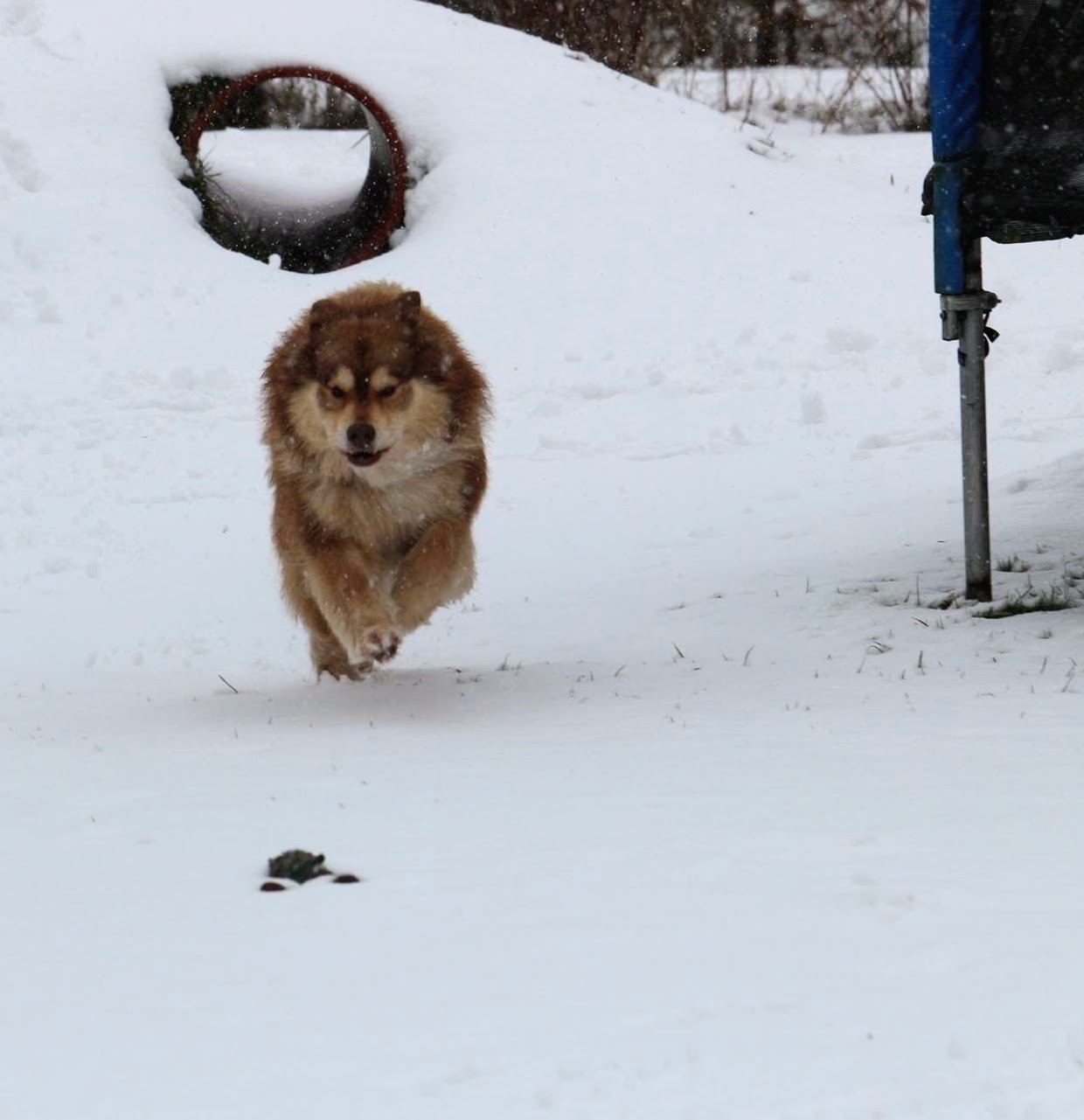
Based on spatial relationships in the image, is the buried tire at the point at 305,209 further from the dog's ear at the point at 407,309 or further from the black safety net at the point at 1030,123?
the black safety net at the point at 1030,123

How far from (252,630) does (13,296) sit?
5.79 m

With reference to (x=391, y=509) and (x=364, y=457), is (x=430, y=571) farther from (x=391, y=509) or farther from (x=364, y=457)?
(x=364, y=457)

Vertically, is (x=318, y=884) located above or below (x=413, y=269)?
below

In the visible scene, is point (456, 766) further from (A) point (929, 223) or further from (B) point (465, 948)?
(A) point (929, 223)

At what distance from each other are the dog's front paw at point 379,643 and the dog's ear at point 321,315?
41.9 inches

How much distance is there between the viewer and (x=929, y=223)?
47.6 feet

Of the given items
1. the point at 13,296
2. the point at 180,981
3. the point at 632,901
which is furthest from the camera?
the point at 13,296

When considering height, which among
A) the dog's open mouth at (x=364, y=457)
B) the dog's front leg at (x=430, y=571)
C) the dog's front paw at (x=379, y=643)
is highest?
the dog's open mouth at (x=364, y=457)

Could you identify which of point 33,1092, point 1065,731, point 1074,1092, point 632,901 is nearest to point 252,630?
point 1065,731

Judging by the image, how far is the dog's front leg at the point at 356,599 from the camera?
561 cm

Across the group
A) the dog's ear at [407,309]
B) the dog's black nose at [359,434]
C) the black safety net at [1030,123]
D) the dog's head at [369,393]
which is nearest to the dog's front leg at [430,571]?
the dog's head at [369,393]

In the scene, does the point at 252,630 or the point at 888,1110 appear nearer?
the point at 888,1110

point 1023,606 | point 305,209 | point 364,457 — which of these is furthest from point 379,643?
point 305,209

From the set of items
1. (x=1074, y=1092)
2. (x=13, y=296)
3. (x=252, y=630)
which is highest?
(x=13, y=296)
